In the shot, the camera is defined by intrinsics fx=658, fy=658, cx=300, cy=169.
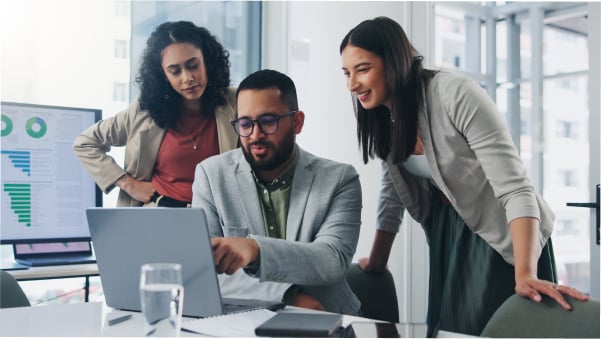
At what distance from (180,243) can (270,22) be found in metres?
2.45

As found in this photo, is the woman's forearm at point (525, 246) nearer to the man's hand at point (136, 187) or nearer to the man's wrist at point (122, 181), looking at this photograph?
the man's hand at point (136, 187)

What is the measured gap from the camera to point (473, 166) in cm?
191

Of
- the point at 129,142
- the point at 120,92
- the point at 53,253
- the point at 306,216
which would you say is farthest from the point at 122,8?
the point at 306,216

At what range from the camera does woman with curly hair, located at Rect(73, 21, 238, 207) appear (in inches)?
104

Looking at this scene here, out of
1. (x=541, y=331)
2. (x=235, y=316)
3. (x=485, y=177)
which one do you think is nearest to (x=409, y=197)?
(x=485, y=177)

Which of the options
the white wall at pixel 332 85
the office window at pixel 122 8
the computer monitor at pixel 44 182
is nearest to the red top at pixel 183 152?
the computer monitor at pixel 44 182

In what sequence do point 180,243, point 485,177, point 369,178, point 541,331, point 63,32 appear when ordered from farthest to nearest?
point 369,178 < point 63,32 < point 485,177 < point 541,331 < point 180,243

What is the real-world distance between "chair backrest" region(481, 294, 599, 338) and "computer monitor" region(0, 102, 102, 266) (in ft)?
6.03

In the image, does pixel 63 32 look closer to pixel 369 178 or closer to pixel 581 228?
pixel 369 178

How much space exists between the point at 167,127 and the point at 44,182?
1.75ft

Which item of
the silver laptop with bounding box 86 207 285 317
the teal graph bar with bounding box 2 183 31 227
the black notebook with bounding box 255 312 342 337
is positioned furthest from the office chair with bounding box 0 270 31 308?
the black notebook with bounding box 255 312 342 337

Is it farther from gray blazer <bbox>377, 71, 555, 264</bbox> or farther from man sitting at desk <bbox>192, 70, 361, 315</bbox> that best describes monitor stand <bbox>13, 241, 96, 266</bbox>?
gray blazer <bbox>377, 71, 555, 264</bbox>

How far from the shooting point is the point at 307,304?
62.8 inches

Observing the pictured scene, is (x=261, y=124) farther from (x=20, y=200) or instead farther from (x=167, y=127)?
(x=20, y=200)
